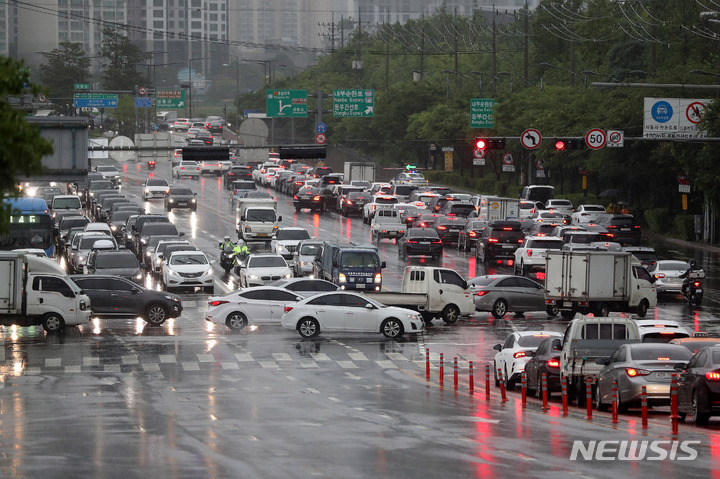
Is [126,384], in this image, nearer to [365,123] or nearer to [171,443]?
[171,443]

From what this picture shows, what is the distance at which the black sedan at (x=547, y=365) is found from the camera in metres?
27.3

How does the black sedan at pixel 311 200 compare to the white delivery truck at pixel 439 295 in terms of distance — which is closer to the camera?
the white delivery truck at pixel 439 295

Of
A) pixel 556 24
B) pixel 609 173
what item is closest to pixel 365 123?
pixel 556 24

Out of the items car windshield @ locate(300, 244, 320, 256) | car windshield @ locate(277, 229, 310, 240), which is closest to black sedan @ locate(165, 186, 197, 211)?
car windshield @ locate(277, 229, 310, 240)

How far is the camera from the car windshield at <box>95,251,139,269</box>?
1876 inches

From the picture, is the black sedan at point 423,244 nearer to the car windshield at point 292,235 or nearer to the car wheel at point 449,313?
the car windshield at point 292,235

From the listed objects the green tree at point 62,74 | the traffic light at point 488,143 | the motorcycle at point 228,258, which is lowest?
the motorcycle at point 228,258

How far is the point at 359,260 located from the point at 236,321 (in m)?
8.79

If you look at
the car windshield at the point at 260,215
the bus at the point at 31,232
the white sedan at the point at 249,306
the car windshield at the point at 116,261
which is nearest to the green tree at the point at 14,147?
the white sedan at the point at 249,306

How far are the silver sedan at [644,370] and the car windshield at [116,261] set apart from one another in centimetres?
2625

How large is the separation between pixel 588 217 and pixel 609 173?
9.18 m

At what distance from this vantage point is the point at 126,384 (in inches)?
1130

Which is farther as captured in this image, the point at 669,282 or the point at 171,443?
the point at 669,282

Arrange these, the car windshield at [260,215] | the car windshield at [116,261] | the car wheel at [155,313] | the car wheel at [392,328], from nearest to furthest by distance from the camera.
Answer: the car wheel at [392,328], the car wheel at [155,313], the car windshield at [116,261], the car windshield at [260,215]
